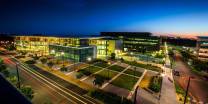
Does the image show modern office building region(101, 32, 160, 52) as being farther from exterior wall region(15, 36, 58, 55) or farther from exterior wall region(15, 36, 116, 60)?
exterior wall region(15, 36, 58, 55)

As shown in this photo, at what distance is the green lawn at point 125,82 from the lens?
3811 cm

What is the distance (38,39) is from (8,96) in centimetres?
9761

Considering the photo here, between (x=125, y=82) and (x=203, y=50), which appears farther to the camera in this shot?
(x=203, y=50)

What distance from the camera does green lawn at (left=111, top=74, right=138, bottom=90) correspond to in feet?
125

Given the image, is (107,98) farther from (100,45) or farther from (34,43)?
(34,43)

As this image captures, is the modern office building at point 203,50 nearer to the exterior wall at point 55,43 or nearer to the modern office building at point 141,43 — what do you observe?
the modern office building at point 141,43

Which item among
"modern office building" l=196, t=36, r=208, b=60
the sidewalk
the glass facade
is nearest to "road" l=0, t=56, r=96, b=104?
the sidewalk

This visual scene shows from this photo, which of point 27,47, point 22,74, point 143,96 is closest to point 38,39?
point 27,47

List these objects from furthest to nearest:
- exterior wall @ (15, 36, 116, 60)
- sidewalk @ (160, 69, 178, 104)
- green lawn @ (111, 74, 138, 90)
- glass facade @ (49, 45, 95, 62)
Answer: exterior wall @ (15, 36, 116, 60), glass facade @ (49, 45, 95, 62), green lawn @ (111, 74, 138, 90), sidewalk @ (160, 69, 178, 104)

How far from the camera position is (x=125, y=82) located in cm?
4103

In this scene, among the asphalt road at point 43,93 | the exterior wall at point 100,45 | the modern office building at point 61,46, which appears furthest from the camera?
the exterior wall at point 100,45

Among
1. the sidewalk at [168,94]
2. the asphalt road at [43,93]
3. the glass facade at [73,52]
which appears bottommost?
the sidewalk at [168,94]

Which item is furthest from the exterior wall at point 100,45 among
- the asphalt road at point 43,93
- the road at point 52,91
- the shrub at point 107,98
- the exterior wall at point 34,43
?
the shrub at point 107,98

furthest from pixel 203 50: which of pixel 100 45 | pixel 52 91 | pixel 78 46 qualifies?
pixel 52 91
